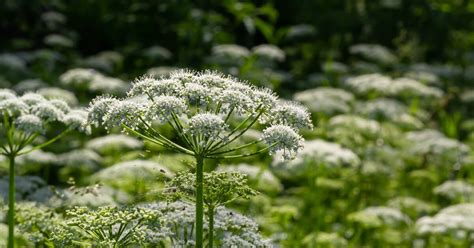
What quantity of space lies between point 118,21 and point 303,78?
149 inches

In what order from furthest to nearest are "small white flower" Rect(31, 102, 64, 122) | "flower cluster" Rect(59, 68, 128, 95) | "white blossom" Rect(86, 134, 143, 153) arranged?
"flower cluster" Rect(59, 68, 128, 95), "white blossom" Rect(86, 134, 143, 153), "small white flower" Rect(31, 102, 64, 122)

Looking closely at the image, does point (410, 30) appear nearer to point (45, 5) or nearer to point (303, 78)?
point (303, 78)

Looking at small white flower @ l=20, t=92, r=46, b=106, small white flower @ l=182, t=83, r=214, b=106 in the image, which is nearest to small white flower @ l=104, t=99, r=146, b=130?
small white flower @ l=182, t=83, r=214, b=106

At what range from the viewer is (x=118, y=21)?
15.2 meters

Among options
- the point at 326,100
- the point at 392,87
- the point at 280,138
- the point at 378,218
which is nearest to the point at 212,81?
the point at 280,138

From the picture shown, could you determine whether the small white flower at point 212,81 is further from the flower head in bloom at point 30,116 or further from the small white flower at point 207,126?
the flower head in bloom at point 30,116

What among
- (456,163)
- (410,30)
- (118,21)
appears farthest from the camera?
(410,30)

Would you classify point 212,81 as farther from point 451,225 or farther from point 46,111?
point 451,225

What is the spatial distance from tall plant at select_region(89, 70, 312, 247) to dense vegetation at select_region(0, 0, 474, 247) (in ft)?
0.04

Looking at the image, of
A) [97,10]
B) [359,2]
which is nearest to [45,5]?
[97,10]

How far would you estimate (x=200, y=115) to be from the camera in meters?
3.83

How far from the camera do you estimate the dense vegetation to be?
4090 mm

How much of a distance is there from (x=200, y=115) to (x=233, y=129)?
3204mm

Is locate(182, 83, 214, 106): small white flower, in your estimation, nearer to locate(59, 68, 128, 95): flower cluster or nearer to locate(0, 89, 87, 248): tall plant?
locate(0, 89, 87, 248): tall plant
